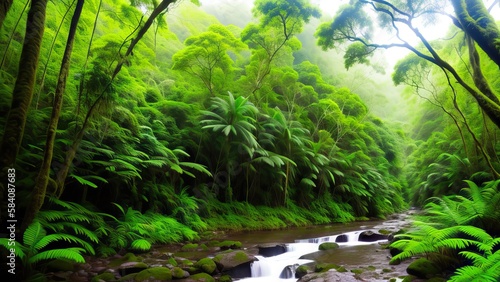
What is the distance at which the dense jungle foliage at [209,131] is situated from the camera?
4.45m

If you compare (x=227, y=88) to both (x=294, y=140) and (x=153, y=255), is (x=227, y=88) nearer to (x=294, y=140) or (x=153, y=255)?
(x=294, y=140)

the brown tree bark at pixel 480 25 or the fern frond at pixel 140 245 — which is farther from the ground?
the brown tree bark at pixel 480 25

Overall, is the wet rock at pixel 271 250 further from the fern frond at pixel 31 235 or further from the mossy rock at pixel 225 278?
the fern frond at pixel 31 235

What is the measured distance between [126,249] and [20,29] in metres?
5.11

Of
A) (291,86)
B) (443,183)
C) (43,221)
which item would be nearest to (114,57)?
(43,221)

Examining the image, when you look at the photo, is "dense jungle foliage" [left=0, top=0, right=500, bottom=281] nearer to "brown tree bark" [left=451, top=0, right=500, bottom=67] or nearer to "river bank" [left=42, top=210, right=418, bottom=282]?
"brown tree bark" [left=451, top=0, right=500, bottom=67]

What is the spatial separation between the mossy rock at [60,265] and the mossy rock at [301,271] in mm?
4074

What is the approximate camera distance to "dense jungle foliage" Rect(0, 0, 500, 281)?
14.6ft

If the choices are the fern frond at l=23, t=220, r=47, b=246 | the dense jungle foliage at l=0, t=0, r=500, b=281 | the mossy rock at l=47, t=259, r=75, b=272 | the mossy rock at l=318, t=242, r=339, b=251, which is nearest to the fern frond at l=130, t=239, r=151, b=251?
the dense jungle foliage at l=0, t=0, r=500, b=281

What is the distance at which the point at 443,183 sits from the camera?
15.2m

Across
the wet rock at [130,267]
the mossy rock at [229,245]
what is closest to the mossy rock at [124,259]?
the wet rock at [130,267]

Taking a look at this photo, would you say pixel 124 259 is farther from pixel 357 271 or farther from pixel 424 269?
pixel 424 269

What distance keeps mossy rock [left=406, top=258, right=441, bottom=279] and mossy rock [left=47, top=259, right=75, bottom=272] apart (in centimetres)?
574

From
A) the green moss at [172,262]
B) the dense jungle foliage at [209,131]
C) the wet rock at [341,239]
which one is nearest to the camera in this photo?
the dense jungle foliage at [209,131]
